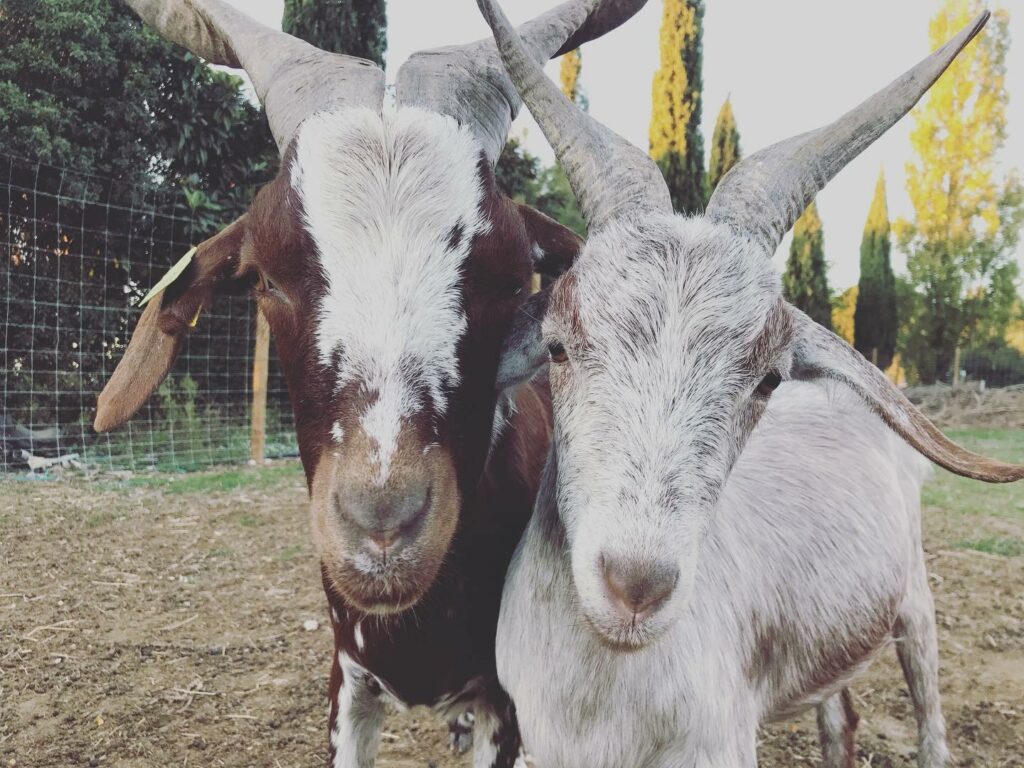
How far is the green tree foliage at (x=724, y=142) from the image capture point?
66.1ft

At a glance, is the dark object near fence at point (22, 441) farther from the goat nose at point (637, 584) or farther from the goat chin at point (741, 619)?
the goat nose at point (637, 584)

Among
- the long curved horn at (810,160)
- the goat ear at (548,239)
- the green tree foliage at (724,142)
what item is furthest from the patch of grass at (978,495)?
the green tree foliage at (724,142)

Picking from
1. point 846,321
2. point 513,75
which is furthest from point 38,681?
point 846,321

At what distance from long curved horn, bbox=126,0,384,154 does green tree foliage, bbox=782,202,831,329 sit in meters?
21.3

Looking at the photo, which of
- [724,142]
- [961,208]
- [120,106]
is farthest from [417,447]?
[961,208]

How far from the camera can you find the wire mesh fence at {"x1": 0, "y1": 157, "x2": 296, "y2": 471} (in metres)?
8.23

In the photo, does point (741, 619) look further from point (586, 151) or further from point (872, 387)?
point (586, 151)

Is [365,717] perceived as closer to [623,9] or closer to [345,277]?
[345,277]

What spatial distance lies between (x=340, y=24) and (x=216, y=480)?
5.58 metres

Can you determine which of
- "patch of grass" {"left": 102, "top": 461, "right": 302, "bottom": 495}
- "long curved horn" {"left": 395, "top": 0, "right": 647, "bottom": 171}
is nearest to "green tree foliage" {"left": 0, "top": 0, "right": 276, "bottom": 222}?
"patch of grass" {"left": 102, "top": 461, "right": 302, "bottom": 495}

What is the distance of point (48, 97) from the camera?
8.35 m

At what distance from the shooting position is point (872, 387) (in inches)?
76.1

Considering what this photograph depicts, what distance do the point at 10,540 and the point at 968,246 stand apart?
98.1 ft

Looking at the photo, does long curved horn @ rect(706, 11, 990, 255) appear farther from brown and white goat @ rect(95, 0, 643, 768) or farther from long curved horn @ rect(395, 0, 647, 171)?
long curved horn @ rect(395, 0, 647, 171)
